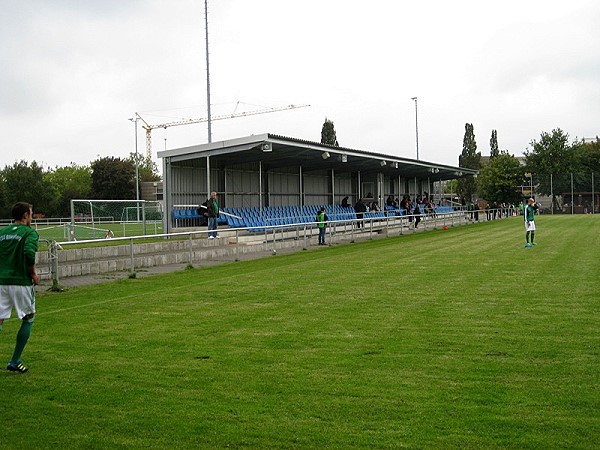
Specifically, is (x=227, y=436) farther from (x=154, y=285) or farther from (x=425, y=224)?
(x=425, y=224)

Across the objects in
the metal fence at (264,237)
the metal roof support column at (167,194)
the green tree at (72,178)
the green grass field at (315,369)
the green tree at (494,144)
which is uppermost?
the green tree at (494,144)

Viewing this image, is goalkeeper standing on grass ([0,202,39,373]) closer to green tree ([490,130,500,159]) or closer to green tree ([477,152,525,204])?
green tree ([477,152,525,204])

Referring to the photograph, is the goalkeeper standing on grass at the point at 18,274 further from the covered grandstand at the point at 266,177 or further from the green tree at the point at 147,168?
the green tree at the point at 147,168

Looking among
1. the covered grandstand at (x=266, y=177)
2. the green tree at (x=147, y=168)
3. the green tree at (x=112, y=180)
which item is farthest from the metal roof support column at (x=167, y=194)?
the green tree at (x=147, y=168)

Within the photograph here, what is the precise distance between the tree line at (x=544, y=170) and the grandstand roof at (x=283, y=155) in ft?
100

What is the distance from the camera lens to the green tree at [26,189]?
172ft

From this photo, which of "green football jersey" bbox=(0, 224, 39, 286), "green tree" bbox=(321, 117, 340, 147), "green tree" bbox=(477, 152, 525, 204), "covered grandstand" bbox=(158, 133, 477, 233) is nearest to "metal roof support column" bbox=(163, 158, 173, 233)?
"covered grandstand" bbox=(158, 133, 477, 233)

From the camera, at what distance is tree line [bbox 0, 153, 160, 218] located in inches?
2077

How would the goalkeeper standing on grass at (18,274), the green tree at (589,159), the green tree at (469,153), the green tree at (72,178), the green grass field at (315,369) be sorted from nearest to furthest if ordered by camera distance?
the green grass field at (315,369) → the goalkeeper standing on grass at (18,274) → the green tree at (589,159) → the green tree at (72,178) → the green tree at (469,153)

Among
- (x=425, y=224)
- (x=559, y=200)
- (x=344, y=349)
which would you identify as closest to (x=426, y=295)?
(x=344, y=349)

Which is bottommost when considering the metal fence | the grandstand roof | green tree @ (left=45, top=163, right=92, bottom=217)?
the metal fence

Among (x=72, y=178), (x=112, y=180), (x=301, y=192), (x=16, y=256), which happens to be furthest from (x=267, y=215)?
(x=72, y=178)

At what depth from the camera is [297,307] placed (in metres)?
9.90

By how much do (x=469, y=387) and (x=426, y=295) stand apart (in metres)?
5.27
